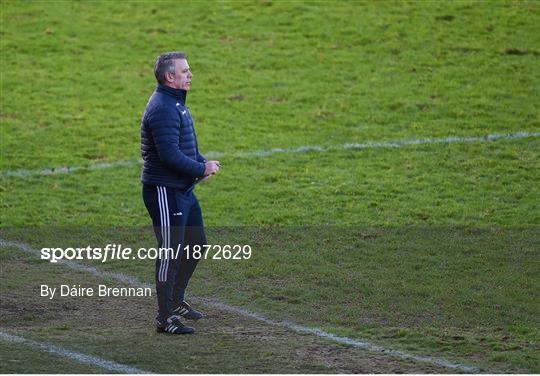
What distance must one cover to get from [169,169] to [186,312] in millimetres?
1353

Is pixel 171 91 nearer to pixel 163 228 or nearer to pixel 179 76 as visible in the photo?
pixel 179 76

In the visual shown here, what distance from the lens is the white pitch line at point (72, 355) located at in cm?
803

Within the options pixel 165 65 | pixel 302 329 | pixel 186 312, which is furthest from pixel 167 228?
pixel 302 329

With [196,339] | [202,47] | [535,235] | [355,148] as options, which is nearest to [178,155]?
[196,339]

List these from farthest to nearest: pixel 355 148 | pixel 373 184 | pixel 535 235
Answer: pixel 355 148 → pixel 373 184 → pixel 535 235

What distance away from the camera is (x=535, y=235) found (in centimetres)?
1297

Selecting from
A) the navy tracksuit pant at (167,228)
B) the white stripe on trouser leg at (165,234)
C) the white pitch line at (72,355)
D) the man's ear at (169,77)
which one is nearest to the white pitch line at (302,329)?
the navy tracksuit pant at (167,228)

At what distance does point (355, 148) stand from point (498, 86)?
3856 millimetres

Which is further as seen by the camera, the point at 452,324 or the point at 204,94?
the point at 204,94

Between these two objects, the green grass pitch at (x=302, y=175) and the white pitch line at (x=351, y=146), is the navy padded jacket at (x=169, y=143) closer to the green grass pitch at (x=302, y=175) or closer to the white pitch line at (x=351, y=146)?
the green grass pitch at (x=302, y=175)

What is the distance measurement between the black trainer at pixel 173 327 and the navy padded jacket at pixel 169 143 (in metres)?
1.13

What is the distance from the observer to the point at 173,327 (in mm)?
9047

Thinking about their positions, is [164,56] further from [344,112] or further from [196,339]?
[344,112]

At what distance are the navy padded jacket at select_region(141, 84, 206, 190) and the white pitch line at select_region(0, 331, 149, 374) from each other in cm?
160
